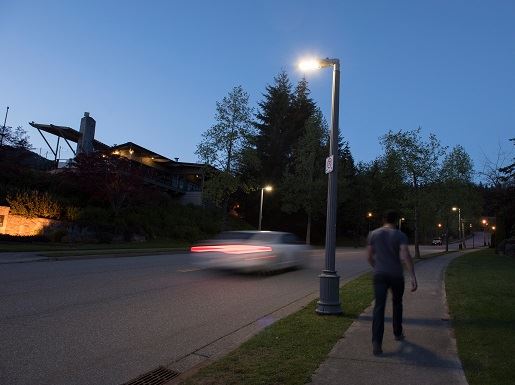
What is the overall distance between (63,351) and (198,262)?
8.81m

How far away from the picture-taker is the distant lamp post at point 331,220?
8734mm

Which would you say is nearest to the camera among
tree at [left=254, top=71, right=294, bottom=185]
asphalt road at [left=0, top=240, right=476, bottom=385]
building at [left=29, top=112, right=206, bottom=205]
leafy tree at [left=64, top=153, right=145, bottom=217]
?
asphalt road at [left=0, top=240, right=476, bottom=385]

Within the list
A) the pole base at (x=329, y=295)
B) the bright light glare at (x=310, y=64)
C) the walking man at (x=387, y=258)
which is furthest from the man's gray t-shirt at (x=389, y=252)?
the bright light glare at (x=310, y=64)

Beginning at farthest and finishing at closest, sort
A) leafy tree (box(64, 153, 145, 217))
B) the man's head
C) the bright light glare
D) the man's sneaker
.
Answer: leafy tree (box(64, 153, 145, 217)) → the bright light glare → the man's head → the man's sneaker

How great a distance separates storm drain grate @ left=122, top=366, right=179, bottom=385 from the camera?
16.8 ft

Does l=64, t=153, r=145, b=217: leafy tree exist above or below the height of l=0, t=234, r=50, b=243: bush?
above

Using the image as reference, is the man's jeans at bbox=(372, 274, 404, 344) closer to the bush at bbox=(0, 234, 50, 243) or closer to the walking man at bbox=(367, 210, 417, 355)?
the walking man at bbox=(367, 210, 417, 355)

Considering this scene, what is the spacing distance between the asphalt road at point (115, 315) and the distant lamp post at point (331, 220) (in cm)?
115

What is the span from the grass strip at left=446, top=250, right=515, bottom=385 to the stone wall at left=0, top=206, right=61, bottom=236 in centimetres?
2362

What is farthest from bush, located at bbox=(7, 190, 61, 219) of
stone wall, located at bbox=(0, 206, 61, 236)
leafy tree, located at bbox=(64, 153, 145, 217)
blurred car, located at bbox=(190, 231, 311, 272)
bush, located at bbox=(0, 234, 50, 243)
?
blurred car, located at bbox=(190, 231, 311, 272)

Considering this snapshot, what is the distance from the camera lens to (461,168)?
37.2m

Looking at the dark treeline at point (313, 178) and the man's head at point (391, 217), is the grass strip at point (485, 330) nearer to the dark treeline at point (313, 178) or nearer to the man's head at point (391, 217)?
the man's head at point (391, 217)

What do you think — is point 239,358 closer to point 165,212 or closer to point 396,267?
point 396,267

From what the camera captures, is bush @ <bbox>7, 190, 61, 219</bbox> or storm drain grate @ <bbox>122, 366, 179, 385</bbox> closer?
storm drain grate @ <bbox>122, 366, 179, 385</bbox>
